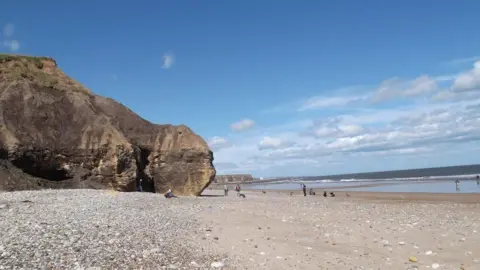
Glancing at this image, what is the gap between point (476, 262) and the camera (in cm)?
1108

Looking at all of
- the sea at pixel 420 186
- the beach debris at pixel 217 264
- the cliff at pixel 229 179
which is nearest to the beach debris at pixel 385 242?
the beach debris at pixel 217 264

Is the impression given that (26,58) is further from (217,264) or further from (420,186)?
(420,186)

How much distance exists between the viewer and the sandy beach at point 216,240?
9.40 metres

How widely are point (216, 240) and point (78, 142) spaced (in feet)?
68.4

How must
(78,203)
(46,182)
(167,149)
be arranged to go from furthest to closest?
(167,149)
(46,182)
(78,203)

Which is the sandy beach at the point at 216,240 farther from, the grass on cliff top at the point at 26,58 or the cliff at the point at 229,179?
the cliff at the point at 229,179

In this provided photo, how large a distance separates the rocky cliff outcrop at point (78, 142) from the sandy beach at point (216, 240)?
11064 millimetres

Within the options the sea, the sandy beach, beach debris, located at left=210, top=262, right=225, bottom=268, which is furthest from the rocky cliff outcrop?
the sea

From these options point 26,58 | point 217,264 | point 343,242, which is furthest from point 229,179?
point 217,264

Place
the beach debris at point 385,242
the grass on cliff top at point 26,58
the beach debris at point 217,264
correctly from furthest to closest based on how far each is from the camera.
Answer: the grass on cliff top at point 26,58, the beach debris at point 385,242, the beach debris at point 217,264

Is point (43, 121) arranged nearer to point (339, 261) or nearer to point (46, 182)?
point (46, 182)

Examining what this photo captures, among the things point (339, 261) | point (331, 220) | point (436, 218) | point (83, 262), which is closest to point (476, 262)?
point (339, 261)

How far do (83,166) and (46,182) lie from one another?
300cm

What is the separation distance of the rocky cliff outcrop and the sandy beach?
1106cm
